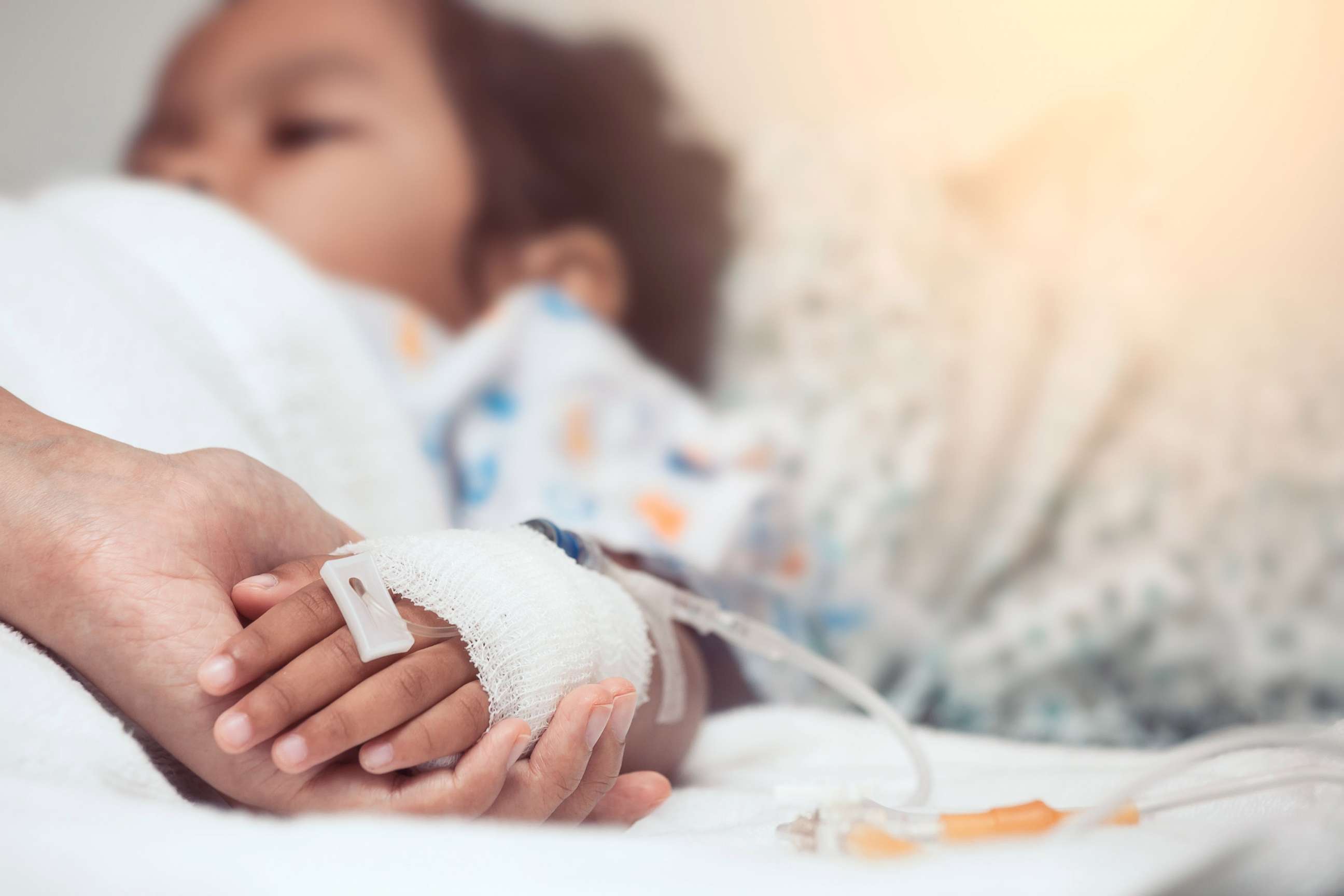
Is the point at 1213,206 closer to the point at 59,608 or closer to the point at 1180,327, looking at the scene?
the point at 1180,327

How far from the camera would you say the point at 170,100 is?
1.28m

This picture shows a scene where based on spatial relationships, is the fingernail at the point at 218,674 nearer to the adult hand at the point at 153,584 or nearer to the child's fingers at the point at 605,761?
the adult hand at the point at 153,584

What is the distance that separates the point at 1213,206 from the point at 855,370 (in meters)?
0.44

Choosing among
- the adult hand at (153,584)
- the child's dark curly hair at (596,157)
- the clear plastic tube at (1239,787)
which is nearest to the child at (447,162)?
the child's dark curly hair at (596,157)

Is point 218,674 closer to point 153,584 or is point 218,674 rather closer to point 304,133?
point 153,584

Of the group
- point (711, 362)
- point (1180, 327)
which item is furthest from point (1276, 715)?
point (711, 362)

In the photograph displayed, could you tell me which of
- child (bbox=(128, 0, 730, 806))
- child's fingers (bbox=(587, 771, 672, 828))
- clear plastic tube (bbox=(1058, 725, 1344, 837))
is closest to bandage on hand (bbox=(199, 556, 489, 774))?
child's fingers (bbox=(587, 771, 672, 828))

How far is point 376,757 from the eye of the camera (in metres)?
0.37

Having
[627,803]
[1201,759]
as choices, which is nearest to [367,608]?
[627,803]

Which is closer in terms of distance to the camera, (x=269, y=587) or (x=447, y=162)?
(x=269, y=587)

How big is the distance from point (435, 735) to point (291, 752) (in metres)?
0.06

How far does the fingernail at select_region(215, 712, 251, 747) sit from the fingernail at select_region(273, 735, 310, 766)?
1 centimetres

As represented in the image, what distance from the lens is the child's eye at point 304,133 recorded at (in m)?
1.24

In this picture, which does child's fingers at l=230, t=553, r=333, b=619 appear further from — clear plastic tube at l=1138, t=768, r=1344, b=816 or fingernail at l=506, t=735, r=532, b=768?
clear plastic tube at l=1138, t=768, r=1344, b=816
